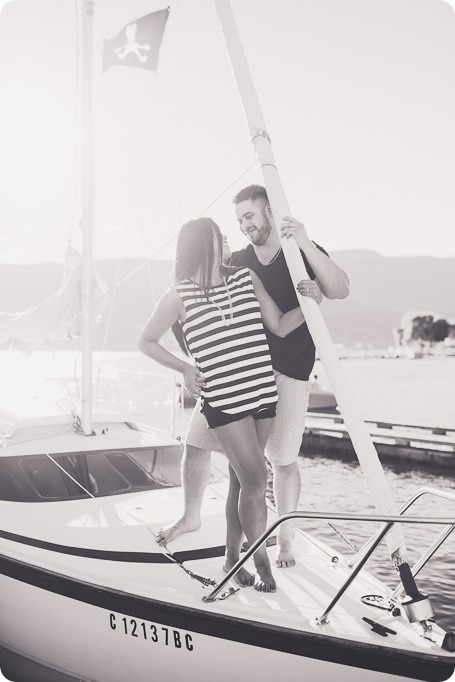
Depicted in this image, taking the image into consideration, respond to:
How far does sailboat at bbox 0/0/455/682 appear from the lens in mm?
3480

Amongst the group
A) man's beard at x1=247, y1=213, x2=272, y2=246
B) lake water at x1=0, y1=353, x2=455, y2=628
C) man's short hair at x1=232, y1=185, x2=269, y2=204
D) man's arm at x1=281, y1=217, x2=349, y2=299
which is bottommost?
lake water at x1=0, y1=353, x2=455, y2=628

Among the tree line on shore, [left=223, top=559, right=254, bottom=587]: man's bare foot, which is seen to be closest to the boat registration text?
[left=223, top=559, right=254, bottom=587]: man's bare foot

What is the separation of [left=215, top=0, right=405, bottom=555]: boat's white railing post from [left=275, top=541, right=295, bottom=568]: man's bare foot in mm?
1004

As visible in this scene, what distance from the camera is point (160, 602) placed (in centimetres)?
393

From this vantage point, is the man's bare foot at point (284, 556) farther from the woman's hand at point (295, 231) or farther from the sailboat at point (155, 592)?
the woman's hand at point (295, 231)

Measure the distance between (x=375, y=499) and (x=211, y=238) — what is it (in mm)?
1760

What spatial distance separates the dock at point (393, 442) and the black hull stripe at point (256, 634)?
1526 centimetres

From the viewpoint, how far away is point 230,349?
378 centimetres

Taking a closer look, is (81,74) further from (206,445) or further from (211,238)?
(206,445)

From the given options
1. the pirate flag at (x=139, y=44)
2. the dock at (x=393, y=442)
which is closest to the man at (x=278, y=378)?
the pirate flag at (x=139, y=44)

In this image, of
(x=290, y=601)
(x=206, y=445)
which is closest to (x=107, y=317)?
(x=206, y=445)

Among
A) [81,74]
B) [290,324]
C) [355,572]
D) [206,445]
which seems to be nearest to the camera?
[355,572]

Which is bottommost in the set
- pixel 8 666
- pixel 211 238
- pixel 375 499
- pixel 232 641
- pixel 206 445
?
pixel 8 666

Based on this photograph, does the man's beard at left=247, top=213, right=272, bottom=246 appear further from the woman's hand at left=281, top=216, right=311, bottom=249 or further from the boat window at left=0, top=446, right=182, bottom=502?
the boat window at left=0, top=446, right=182, bottom=502
